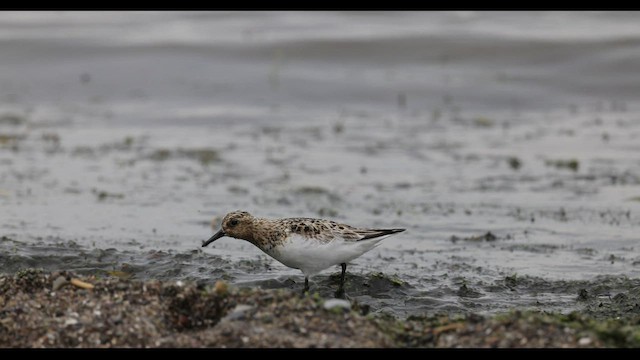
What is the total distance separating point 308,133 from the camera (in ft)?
49.5

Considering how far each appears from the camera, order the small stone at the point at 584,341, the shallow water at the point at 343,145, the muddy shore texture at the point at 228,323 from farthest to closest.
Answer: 1. the shallow water at the point at 343,145
2. the muddy shore texture at the point at 228,323
3. the small stone at the point at 584,341

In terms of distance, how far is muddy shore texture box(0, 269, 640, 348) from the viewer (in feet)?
18.7

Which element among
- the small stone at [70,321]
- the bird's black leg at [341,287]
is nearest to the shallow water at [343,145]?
the bird's black leg at [341,287]

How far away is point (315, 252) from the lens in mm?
7848

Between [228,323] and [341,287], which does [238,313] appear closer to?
[228,323]

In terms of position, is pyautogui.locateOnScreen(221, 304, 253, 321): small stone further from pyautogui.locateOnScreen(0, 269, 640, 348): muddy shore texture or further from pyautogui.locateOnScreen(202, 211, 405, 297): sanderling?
pyautogui.locateOnScreen(202, 211, 405, 297): sanderling

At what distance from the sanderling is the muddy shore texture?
138 cm

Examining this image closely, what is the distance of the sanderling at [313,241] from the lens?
7.88m

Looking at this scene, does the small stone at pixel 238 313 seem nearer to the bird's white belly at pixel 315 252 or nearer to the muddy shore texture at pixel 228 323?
the muddy shore texture at pixel 228 323

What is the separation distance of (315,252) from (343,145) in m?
6.59

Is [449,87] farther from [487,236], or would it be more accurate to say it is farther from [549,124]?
[487,236]

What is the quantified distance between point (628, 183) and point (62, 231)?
6.51 meters
